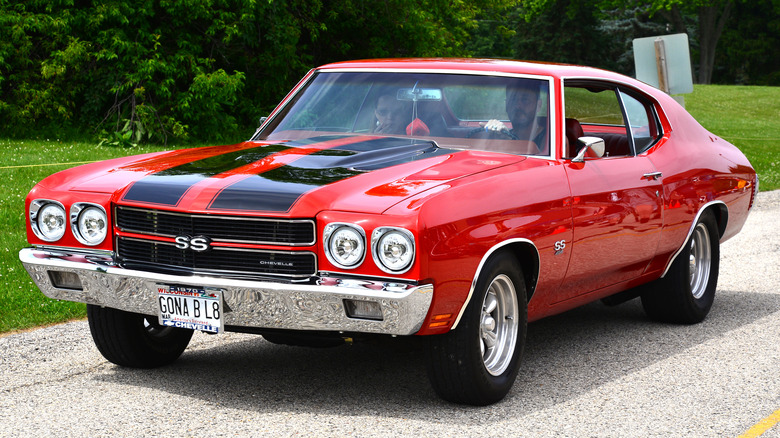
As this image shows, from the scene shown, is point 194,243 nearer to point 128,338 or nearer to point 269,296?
point 269,296

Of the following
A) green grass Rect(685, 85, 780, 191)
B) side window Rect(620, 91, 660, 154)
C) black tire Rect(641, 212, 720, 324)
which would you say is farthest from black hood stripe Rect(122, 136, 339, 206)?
green grass Rect(685, 85, 780, 191)

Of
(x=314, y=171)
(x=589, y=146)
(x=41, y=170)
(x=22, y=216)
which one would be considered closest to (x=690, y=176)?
(x=589, y=146)

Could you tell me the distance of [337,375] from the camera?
562 cm

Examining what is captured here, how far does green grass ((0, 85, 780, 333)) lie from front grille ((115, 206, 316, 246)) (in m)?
2.40

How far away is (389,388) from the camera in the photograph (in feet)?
17.5

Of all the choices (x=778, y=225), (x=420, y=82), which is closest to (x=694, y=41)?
(x=778, y=225)

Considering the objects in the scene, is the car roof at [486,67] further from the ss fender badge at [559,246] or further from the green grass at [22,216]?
the green grass at [22,216]

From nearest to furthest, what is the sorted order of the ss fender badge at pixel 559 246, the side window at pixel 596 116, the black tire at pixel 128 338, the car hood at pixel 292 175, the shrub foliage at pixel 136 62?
the car hood at pixel 292 175, the ss fender badge at pixel 559 246, the black tire at pixel 128 338, the side window at pixel 596 116, the shrub foliage at pixel 136 62

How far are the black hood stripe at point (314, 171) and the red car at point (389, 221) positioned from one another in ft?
0.04

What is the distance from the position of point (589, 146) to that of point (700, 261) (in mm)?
2062

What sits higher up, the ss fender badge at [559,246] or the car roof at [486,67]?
the car roof at [486,67]

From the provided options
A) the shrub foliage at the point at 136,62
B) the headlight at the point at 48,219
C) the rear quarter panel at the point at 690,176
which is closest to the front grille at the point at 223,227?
the headlight at the point at 48,219

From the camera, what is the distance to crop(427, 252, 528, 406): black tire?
472cm

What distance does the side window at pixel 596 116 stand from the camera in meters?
6.22
